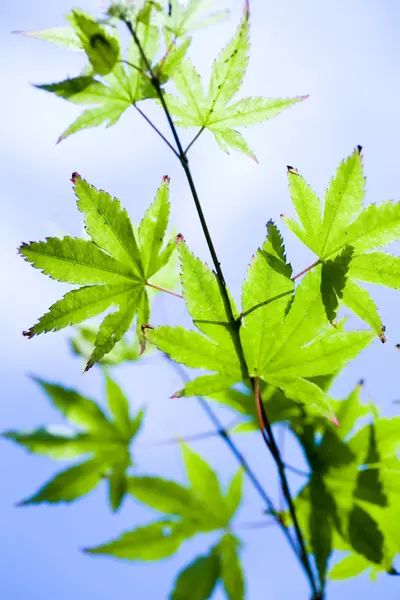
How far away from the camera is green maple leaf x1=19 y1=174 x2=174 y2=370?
3.19ft

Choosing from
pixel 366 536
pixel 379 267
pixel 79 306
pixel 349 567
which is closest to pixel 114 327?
pixel 79 306

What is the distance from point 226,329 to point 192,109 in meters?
0.44

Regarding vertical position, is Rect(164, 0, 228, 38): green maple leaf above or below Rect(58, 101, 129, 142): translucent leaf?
above

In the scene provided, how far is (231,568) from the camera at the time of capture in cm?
141

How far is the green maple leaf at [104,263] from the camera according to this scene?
0.97m

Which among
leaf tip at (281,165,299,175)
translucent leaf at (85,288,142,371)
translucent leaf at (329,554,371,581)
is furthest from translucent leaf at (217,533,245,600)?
leaf tip at (281,165,299,175)

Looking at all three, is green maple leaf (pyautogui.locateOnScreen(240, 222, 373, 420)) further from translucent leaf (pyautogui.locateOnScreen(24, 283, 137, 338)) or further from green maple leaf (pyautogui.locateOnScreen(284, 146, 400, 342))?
translucent leaf (pyautogui.locateOnScreen(24, 283, 137, 338))

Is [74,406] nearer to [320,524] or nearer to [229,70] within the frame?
[320,524]

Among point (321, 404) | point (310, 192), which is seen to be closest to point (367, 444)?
point (321, 404)

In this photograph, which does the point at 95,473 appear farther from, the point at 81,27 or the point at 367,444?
the point at 81,27

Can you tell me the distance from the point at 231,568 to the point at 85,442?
1.78 ft

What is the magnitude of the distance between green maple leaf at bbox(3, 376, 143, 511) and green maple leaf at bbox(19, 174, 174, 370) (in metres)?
0.58

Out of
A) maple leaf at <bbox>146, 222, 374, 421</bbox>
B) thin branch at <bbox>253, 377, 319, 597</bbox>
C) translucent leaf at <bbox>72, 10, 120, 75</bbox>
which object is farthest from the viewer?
thin branch at <bbox>253, 377, 319, 597</bbox>

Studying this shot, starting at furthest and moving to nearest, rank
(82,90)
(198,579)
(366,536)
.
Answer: (198,579) → (366,536) → (82,90)
